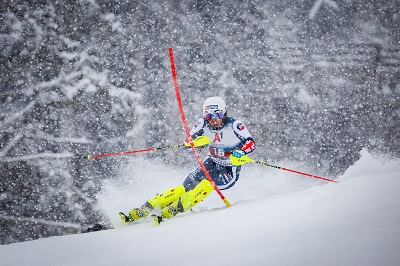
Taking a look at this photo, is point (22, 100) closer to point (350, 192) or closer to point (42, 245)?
point (42, 245)

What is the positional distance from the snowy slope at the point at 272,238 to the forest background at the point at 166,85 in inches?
211

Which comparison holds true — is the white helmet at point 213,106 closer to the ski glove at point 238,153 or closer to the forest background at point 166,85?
the ski glove at point 238,153

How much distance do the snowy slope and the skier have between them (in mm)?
267

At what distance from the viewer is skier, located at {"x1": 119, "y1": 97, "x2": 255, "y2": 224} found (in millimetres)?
3906

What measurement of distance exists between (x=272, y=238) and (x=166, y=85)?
7.30 metres

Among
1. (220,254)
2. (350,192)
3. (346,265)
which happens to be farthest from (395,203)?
(220,254)

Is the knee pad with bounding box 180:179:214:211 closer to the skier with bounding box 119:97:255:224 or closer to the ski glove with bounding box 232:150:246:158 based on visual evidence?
the skier with bounding box 119:97:255:224

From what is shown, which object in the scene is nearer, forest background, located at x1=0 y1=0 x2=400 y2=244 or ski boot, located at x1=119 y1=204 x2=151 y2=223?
ski boot, located at x1=119 y1=204 x2=151 y2=223

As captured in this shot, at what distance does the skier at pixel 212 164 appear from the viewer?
3906 mm

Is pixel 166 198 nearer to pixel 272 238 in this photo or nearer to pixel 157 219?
pixel 157 219

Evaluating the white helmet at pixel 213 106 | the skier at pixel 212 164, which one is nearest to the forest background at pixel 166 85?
the skier at pixel 212 164

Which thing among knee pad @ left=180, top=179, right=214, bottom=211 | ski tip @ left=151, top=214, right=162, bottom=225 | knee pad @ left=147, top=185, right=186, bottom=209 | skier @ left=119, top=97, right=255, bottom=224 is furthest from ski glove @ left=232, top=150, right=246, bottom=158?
ski tip @ left=151, top=214, right=162, bottom=225

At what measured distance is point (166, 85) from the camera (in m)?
9.15

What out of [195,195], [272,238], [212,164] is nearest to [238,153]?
[212,164]
